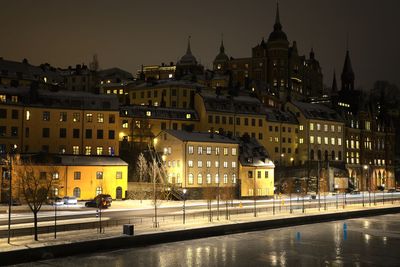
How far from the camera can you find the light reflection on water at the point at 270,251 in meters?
41.4

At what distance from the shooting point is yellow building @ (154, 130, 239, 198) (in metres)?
80.6

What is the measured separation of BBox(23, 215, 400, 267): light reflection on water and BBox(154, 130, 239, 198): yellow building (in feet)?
83.1

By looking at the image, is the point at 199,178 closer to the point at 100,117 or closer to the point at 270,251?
the point at 100,117

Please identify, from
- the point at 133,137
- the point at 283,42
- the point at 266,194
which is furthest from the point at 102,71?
the point at 266,194

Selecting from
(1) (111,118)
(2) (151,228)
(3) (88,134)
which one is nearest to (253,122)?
(1) (111,118)

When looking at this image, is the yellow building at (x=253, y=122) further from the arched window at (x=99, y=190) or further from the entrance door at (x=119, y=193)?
the arched window at (x=99, y=190)

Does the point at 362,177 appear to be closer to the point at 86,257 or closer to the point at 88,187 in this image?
the point at 88,187

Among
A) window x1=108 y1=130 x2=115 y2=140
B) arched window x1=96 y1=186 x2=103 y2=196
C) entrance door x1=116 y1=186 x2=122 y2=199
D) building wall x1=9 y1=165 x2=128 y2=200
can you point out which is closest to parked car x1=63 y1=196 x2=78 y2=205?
building wall x1=9 y1=165 x2=128 y2=200

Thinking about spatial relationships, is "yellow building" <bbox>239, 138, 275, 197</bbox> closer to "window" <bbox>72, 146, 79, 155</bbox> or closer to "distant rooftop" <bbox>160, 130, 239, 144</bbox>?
"distant rooftop" <bbox>160, 130, 239, 144</bbox>

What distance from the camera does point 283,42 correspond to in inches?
6747

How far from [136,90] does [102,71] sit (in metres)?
65.4

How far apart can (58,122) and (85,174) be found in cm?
1215

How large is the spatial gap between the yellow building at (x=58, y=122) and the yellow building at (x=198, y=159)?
27.4 feet

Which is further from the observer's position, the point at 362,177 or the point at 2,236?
the point at 362,177
